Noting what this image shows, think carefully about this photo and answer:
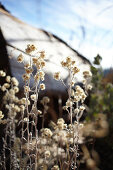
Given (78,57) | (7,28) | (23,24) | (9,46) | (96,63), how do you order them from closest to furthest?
(96,63)
(9,46)
(7,28)
(23,24)
(78,57)

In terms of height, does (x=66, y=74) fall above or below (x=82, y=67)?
below

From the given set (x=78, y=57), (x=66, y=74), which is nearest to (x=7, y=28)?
(x=66, y=74)

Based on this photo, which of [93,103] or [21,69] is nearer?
[93,103]

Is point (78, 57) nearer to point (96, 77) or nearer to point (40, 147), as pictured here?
point (96, 77)

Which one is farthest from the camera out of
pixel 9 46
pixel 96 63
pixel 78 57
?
pixel 78 57

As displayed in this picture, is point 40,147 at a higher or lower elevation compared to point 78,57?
Answer: lower

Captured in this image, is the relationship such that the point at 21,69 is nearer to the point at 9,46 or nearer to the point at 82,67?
the point at 9,46

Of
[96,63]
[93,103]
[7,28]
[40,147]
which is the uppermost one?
[7,28]

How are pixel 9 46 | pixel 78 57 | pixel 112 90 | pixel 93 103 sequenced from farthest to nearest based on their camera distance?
pixel 78 57 → pixel 9 46 → pixel 112 90 → pixel 93 103

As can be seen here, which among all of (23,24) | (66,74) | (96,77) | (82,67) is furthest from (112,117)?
(23,24)
